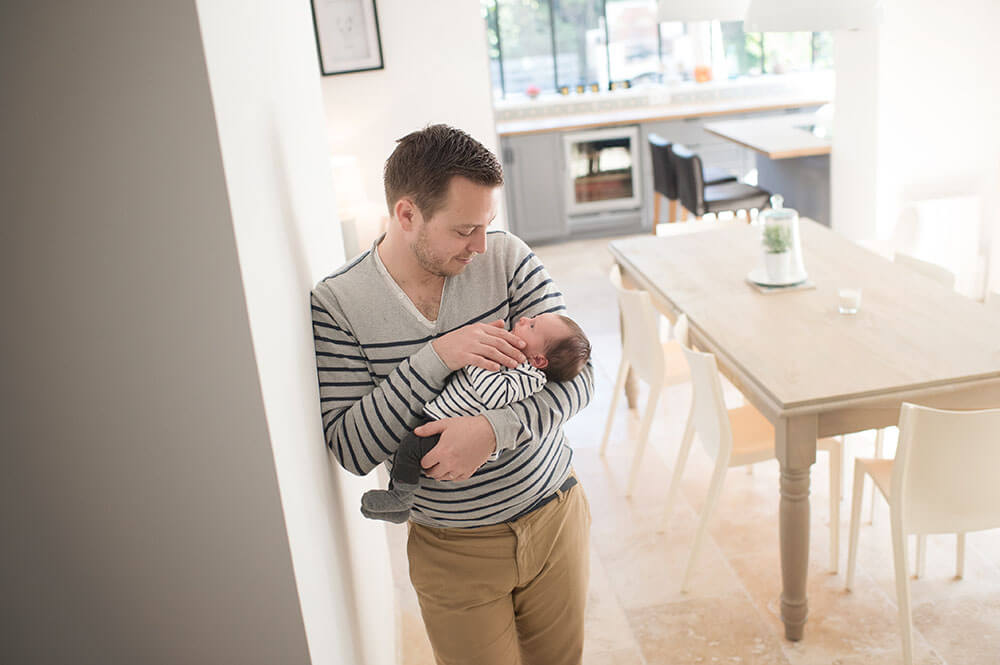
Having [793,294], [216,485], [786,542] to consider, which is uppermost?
[216,485]

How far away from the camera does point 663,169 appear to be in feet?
20.6

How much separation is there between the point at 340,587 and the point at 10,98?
96cm

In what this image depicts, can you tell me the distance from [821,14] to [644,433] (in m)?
1.55

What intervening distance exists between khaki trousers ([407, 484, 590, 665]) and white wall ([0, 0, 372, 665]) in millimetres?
425

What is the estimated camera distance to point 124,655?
1.18 m

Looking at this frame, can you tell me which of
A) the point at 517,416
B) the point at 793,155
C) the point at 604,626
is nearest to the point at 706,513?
the point at 604,626

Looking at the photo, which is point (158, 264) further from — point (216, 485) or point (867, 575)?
point (867, 575)

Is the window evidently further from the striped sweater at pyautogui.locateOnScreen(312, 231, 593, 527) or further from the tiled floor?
the striped sweater at pyautogui.locateOnScreen(312, 231, 593, 527)

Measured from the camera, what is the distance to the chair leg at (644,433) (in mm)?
3307

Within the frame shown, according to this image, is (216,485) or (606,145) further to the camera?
(606,145)

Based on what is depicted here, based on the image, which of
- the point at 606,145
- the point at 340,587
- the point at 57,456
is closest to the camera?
the point at 57,456

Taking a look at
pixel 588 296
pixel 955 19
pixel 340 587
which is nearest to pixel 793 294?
pixel 340 587

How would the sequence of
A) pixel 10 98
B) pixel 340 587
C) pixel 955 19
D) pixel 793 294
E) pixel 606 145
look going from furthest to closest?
pixel 606 145 < pixel 955 19 < pixel 793 294 < pixel 340 587 < pixel 10 98

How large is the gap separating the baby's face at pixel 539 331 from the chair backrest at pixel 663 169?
4668mm
